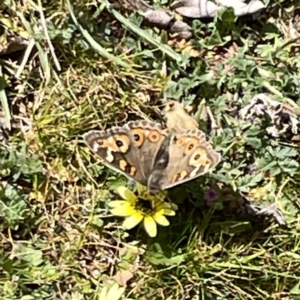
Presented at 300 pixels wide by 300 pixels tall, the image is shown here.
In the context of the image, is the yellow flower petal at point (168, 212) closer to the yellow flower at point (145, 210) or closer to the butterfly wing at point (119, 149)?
the yellow flower at point (145, 210)

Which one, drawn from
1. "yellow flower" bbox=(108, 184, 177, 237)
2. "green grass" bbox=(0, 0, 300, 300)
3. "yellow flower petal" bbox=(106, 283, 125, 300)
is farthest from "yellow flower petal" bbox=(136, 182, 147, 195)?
"yellow flower petal" bbox=(106, 283, 125, 300)

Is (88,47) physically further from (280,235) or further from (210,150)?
(280,235)

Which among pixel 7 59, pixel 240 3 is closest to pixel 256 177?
pixel 240 3

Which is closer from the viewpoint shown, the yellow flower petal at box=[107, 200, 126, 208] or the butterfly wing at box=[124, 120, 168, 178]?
the butterfly wing at box=[124, 120, 168, 178]

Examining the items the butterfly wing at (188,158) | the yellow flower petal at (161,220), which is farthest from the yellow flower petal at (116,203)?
the butterfly wing at (188,158)

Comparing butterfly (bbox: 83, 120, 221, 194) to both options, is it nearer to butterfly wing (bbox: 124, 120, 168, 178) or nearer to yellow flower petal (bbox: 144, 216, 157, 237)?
butterfly wing (bbox: 124, 120, 168, 178)
